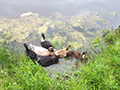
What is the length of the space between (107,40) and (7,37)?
4.91 metres

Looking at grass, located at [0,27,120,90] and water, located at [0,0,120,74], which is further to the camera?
water, located at [0,0,120,74]

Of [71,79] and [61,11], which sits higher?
[61,11]

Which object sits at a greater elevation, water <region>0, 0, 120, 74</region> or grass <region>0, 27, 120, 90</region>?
water <region>0, 0, 120, 74</region>

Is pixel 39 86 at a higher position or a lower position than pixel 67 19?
lower

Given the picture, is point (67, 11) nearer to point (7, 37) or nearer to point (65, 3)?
point (65, 3)

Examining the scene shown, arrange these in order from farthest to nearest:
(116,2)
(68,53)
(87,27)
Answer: (116,2), (87,27), (68,53)

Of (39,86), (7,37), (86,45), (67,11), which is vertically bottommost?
(39,86)

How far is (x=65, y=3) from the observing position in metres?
7.10

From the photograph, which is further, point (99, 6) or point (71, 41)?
point (99, 6)

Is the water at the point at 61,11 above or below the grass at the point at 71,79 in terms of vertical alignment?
above

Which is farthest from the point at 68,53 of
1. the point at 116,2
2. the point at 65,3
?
the point at 116,2

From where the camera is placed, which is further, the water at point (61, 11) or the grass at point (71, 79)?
the water at point (61, 11)

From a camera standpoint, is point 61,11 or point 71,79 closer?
point 71,79

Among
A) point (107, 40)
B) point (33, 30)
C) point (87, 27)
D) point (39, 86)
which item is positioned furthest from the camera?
point (87, 27)
